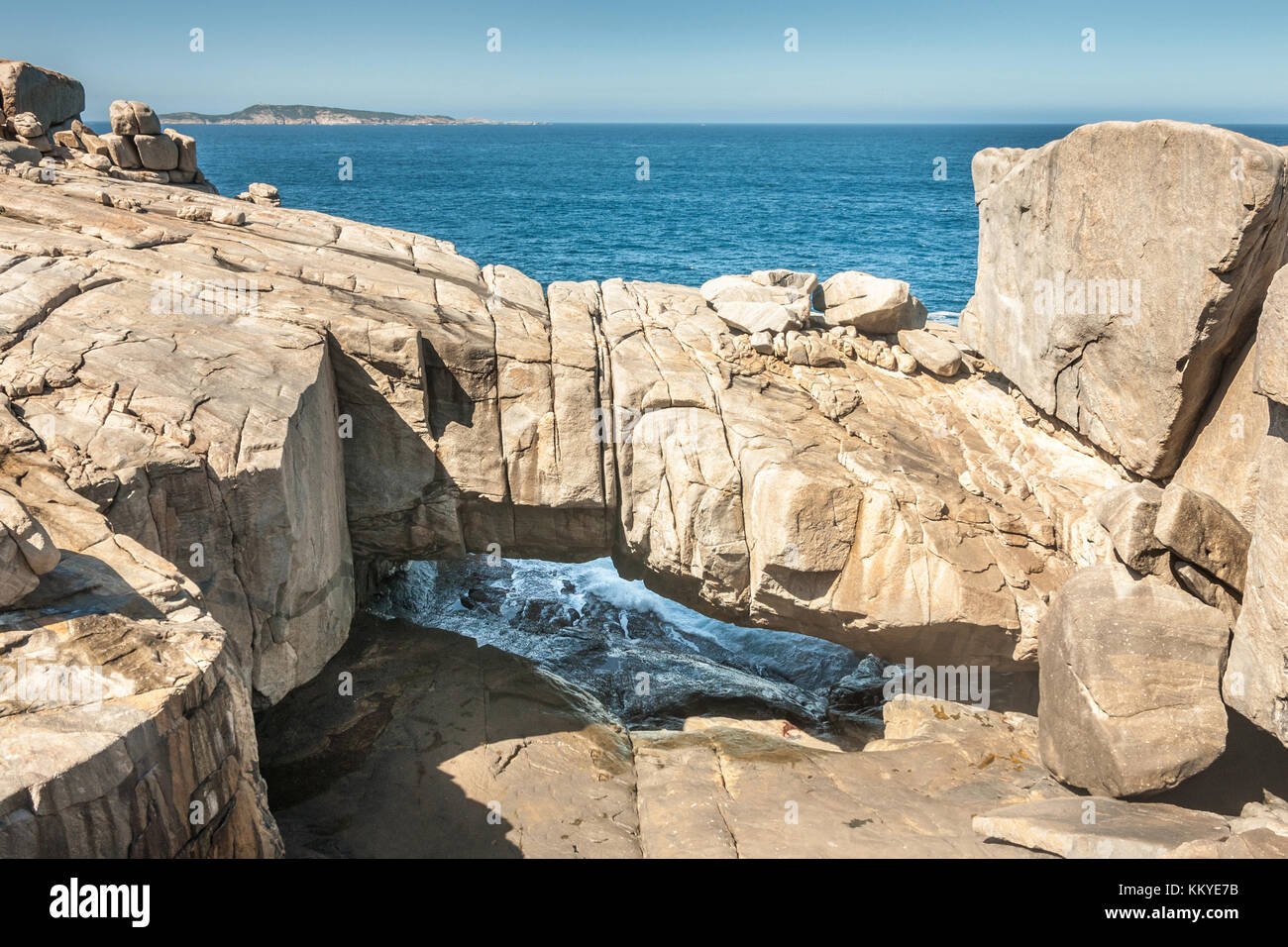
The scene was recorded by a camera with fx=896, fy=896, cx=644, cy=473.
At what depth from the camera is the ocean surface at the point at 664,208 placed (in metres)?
47.6

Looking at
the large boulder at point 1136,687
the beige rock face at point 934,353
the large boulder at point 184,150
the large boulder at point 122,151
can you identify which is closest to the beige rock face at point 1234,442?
the large boulder at point 1136,687

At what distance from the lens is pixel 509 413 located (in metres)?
11.9

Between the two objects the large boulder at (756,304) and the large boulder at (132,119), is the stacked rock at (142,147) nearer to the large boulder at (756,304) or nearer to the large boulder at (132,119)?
the large boulder at (132,119)

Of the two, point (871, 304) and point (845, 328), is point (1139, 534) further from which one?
point (845, 328)

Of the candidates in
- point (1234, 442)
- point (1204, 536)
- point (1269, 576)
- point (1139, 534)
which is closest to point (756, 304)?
point (1139, 534)

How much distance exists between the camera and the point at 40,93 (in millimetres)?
18844

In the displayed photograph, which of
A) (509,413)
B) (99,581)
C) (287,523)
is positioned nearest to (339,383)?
(509,413)

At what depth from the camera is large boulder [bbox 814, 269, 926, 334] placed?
1382 cm

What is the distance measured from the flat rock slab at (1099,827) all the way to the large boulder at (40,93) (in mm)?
21551

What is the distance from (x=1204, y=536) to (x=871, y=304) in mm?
6040

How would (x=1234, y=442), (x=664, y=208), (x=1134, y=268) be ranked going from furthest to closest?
(x=664, y=208) → (x=1134, y=268) → (x=1234, y=442)

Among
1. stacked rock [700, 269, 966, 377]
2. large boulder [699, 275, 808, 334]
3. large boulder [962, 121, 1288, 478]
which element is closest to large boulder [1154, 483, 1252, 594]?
large boulder [962, 121, 1288, 478]

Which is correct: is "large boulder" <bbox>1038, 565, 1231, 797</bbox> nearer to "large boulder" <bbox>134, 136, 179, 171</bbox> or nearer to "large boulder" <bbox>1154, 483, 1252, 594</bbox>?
"large boulder" <bbox>1154, 483, 1252, 594</bbox>

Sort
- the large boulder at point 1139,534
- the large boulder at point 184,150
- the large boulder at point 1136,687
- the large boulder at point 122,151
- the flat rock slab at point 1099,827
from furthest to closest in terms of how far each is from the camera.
Result: the large boulder at point 184,150 < the large boulder at point 122,151 < the large boulder at point 1139,534 < the large boulder at point 1136,687 < the flat rock slab at point 1099,827
